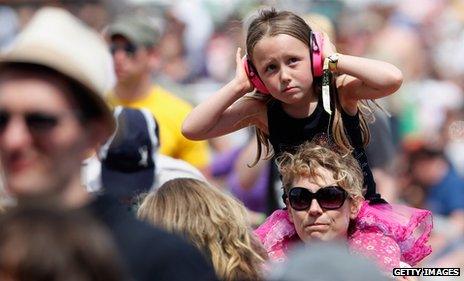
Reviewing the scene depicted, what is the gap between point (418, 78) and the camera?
44.6 ft

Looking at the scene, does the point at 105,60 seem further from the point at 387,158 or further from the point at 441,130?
the point at 441,130

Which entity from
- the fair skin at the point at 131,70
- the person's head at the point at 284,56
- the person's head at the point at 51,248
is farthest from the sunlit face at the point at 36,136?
Result: the fair skin at the point at 131,70

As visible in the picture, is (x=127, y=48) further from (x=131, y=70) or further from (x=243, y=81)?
(x=243, y=81)

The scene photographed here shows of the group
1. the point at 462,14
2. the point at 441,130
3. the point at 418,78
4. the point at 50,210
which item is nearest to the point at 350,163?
the point at 50,210

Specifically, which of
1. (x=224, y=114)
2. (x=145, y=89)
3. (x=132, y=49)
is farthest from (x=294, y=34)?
(x=132, y=49)

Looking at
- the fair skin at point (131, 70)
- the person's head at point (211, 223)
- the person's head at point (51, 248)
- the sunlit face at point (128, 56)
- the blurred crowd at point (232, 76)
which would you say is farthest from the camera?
the sunlit face at point (128, 56)

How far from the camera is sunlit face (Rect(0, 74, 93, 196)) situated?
3.28 metres

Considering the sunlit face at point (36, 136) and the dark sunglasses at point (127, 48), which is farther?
the dark sunglasses at point (127, 48)

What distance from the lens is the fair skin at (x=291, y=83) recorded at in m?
4.83

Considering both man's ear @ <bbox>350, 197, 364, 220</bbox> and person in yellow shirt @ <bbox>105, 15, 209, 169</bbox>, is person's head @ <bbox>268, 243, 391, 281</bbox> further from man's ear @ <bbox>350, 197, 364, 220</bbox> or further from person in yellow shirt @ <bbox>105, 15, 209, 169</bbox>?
person in yellow shirt @ <bbox>105, 15, 209, 169</bbox>

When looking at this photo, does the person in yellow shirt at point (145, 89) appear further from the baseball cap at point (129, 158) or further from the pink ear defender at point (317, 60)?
the pink ear defender at point (317, 60)

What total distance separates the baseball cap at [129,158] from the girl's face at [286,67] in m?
1.44

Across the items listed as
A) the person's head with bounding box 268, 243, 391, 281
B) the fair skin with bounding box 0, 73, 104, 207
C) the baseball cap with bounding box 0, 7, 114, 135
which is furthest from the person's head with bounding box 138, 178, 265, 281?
the person's head with bounding box 268, 243, 391, 281

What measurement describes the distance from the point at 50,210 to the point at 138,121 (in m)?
3.78
